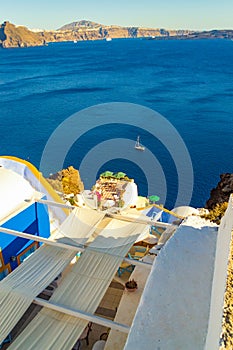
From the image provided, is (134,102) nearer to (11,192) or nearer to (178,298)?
(11,192)

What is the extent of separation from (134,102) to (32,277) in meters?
55.0

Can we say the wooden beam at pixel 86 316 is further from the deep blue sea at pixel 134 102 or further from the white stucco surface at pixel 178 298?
the deep blue sea at pixel 134 102

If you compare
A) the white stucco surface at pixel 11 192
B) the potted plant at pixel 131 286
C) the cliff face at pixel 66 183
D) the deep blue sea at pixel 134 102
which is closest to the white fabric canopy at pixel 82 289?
the potted plant at pixel 131 286

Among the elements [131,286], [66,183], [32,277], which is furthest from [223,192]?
[32,277]

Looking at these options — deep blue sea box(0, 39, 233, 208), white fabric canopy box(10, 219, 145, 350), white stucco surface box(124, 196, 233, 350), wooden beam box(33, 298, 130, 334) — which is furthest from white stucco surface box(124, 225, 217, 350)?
deep blue sea box(0, 39, 233, 208)

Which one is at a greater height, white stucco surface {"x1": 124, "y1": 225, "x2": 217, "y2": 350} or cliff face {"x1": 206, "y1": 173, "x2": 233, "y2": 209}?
cliff face {"x1": 206, "y1": 173, "x2": 233, "y2": 209}

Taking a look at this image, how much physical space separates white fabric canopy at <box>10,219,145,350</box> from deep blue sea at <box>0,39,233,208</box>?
19808 millimetres

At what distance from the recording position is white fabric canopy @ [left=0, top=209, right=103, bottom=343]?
632cm

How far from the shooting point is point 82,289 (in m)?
6.86

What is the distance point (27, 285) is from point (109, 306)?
2.53 meters

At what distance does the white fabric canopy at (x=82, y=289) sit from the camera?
5824 mm

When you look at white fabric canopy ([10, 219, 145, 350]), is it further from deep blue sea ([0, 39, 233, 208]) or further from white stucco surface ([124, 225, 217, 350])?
deep blue sea ([0, 39, 233, 208])

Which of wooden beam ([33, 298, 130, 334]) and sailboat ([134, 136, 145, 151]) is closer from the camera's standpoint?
wooden beam ([33, 298, 130, 334])

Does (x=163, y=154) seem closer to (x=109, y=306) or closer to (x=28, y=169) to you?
(x=28, y=169)
